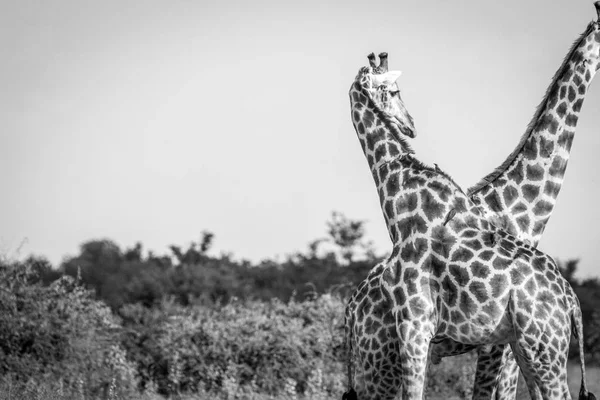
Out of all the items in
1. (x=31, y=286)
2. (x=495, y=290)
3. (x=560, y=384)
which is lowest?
(x=560, y=384)

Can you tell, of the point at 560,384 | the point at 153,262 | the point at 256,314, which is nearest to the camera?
the point at 560,384

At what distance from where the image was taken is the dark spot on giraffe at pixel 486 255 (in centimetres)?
841

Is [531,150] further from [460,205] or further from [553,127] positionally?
[460,205]

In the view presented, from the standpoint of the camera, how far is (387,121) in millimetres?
9641

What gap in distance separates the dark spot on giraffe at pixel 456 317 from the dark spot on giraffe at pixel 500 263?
0.50 meters

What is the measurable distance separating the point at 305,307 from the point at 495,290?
429 inches

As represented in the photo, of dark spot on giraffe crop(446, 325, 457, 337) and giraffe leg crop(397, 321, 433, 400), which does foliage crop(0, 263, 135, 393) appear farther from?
dark spot on giraffe crop(446, 325, 457, 337)

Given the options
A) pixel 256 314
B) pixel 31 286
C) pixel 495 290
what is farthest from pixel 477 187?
pixel 31 286

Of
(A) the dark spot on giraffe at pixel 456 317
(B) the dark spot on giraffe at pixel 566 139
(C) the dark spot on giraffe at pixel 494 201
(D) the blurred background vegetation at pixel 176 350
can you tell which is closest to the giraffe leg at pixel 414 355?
(A) the dark spot on giraffe at pixel 456 317

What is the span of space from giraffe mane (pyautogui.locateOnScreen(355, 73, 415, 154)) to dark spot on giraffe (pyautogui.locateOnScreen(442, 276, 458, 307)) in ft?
4.87

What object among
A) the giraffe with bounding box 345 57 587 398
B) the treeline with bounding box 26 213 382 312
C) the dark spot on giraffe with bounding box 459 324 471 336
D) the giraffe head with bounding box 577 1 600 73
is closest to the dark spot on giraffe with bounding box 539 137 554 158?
the giraffe head with bounding box 577 1 600 73

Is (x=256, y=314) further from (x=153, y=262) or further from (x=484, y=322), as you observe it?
(x=153, y=262)

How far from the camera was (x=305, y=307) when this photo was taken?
18.9 metres

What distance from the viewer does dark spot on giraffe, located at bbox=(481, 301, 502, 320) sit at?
27.0 ft
